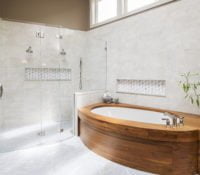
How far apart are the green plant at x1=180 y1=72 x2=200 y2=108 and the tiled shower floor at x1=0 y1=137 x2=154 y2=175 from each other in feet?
4.83

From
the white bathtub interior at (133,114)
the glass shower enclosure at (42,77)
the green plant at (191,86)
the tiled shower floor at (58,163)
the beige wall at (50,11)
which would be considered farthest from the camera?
the beige wall at (50,11)

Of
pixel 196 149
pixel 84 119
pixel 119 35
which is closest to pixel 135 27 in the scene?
pixel 119 35

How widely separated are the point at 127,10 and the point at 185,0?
1.28 m

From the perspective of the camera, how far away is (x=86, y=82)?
4.45 metres

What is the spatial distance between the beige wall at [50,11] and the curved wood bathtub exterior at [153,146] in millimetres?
2990

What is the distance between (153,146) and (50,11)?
3847 mm

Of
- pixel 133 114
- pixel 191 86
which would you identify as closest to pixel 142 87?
pixel 133 114

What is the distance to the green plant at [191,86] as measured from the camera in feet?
9.22

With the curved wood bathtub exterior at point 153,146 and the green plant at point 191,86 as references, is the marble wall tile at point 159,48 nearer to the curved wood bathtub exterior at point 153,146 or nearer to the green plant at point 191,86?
the green plant at point 191,86

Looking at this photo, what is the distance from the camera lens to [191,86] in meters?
2.88

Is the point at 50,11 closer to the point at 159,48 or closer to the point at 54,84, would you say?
the point at 54,84

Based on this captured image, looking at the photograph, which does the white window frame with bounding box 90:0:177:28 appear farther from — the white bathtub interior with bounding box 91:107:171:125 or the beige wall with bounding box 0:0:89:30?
the white bathtub interior with bounding box 91:107:171:125

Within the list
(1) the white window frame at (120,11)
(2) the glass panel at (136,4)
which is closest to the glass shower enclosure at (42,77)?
(1) the white window frame at (120,11)

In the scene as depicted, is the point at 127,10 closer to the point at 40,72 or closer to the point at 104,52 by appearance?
the point at 104,52
